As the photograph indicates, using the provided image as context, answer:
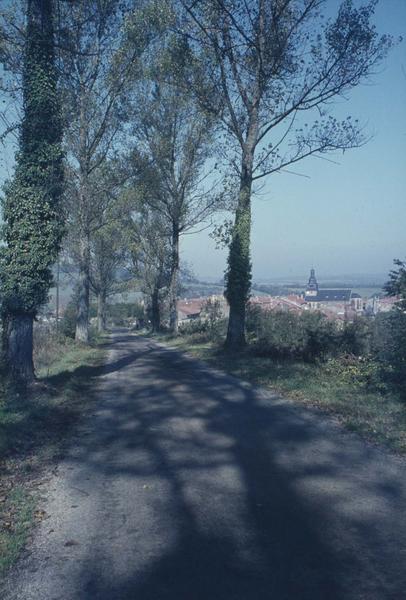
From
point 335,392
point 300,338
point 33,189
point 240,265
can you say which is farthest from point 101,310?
point 335,392

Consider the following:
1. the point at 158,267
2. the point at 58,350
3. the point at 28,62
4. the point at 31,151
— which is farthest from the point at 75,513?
the point at 158,267

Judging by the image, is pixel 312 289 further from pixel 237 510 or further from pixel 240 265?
pixel 237 510

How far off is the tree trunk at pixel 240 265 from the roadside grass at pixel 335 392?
2.02 m

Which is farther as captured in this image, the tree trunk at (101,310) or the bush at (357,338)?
the tree trunk at (101,310)

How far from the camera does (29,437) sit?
8.30m

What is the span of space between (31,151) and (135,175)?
17.0 metres

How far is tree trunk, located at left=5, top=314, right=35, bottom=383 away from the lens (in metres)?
11.4

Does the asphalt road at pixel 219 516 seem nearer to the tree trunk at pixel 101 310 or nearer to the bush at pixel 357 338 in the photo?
the bush at pixel 357 338

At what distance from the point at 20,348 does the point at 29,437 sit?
355 centimetres

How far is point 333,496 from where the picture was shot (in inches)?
220

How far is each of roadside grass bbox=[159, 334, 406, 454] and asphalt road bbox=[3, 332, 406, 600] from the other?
1.80 ft

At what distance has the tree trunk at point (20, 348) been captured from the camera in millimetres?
11367

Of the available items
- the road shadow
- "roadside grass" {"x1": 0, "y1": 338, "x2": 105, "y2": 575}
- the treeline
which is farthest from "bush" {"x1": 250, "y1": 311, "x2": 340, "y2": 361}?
the road shadow

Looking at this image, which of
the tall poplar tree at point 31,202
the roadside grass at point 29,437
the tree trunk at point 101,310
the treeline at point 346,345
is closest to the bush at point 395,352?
the treeline at point 346,345
